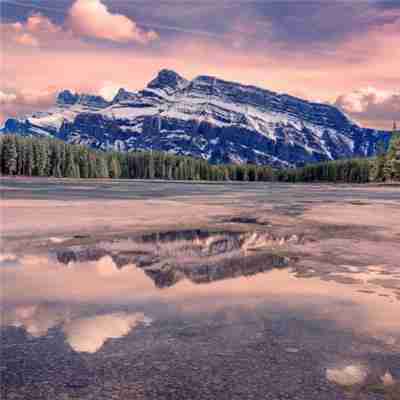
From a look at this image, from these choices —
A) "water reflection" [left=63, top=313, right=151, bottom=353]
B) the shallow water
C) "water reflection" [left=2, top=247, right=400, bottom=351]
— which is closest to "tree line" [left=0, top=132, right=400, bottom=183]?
"water reflection" [left=2, top=247, right=400, bottom=351]

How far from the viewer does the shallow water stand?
13.8 ft

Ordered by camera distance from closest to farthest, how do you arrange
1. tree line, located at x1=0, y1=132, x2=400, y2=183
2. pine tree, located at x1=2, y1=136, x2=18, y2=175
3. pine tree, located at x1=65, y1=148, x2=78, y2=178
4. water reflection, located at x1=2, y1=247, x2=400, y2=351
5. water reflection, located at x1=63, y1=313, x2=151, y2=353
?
water reflection, located at x1=63, y1=313, x2=151, y2=353 → water reflection, located at x1=2, y1=247, x2=400, y2=351 → tree line, located at x1=0, y1=132, x2=400, y2=183 → pine tree, located at x1=2, y1=136, x2=18, y2=175 → pine tree, located at x1=65, y1=148, x2=78, y2=178

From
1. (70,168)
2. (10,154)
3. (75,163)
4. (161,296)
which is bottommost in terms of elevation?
(161,296)

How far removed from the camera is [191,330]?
5688mm

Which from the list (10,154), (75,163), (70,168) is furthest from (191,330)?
(75,163)

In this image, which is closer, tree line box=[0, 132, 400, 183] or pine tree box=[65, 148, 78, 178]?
tree line box=[0, 132, 400, 183]

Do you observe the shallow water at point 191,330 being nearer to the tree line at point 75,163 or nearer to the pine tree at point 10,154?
the tree line at point 75,163

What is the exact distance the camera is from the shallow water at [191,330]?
4.20 meters

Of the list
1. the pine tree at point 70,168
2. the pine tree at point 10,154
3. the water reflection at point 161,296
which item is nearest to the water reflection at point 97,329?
the water reflection at point 161,296

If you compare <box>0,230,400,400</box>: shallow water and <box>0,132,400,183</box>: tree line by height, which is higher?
<box>0,132,400,183</box>: tree line

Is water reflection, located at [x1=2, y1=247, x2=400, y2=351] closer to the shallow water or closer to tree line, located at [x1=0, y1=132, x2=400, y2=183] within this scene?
the shallow water

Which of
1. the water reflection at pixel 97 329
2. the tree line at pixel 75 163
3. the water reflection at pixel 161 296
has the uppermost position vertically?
the tree line at pixel 75 163

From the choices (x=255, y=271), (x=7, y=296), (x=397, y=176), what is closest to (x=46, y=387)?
(x=7, y=296)

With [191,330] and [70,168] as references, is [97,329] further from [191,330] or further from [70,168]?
[70,168]
